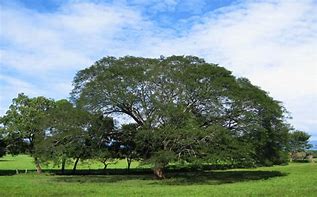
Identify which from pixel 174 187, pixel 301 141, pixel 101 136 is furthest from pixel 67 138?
pixel 301 141

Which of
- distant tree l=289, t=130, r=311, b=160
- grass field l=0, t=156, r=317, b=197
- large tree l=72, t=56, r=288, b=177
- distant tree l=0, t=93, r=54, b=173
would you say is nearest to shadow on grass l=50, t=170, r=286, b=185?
grass field l=0, t=156, r=317, b=197

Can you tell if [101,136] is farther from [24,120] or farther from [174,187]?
[24,120]

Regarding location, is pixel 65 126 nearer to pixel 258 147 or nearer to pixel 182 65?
pixel 182 65

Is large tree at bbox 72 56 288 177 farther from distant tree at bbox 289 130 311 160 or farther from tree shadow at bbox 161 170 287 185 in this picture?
distant tree at bbox 289 130 311 160

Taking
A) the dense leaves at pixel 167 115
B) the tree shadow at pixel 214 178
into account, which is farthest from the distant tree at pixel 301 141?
the dense leaves at pixel 167 115

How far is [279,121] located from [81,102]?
21.0 meters

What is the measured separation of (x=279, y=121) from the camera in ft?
148

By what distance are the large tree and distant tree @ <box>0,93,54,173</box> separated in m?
16.3

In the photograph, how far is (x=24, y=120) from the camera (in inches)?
2233

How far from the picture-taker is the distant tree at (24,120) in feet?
185

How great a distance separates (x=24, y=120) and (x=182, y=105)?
26.3m

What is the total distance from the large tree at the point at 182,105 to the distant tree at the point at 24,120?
16.3 m

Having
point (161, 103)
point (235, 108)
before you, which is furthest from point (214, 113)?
point (161, 103)

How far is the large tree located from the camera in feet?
Answer: 127
